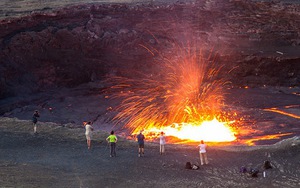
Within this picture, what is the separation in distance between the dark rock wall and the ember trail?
5.64ft

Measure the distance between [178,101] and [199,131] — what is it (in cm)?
894

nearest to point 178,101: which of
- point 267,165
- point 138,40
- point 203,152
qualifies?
point 138,40

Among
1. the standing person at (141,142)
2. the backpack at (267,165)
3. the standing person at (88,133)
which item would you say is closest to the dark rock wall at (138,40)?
the standing person at (88,133)

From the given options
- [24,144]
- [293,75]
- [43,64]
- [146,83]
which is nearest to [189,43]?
[146,83]

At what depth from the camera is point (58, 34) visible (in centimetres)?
4975

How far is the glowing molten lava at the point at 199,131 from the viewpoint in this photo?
3291 cm

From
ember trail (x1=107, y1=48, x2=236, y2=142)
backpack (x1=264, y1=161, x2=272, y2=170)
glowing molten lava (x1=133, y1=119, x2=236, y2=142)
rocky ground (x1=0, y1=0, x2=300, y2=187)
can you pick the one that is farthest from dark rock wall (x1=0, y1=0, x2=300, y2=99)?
backpack (x1=264, y1=161, x2=272, y2=170)

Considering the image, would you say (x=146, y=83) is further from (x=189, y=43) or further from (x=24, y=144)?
(x=24, y=144)

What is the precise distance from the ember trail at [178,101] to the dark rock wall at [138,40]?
1.72m

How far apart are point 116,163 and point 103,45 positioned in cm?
2790

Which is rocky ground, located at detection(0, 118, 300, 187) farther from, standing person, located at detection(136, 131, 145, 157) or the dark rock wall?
the dark rock wall

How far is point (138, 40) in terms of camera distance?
171 feet

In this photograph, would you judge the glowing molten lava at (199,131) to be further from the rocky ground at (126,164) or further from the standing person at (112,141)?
the standing person at (112,141)

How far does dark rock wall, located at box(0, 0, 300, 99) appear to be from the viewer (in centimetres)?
4872
